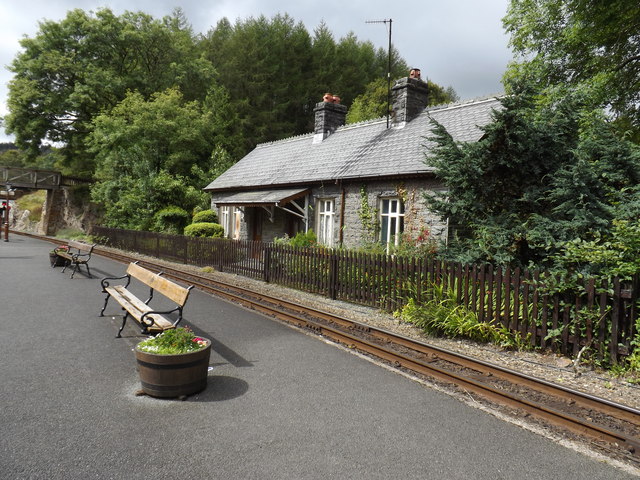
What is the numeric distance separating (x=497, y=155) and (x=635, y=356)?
14.3ft

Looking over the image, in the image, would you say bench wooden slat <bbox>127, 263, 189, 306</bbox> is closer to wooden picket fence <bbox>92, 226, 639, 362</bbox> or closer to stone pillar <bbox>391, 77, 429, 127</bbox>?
wooden picket fence <bbox>92, 226, 639, 362</bbox>

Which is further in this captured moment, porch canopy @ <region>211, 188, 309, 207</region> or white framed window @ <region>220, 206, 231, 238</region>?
white framed window @ <region>220, 206, 231, 238</region>

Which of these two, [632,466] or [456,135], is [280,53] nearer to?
[456,135]

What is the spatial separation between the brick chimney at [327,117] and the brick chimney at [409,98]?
4311mm

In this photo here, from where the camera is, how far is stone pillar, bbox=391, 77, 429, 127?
56.5 ft

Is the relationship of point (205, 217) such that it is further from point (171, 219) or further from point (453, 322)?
point (453, 322)

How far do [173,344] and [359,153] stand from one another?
43.7 ft

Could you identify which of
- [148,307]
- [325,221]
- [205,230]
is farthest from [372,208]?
[205,230]

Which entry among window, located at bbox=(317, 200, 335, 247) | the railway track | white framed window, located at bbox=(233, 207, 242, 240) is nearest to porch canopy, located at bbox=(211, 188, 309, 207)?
window, located at bbox=(317, 200, 335, 247)

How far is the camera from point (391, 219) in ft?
47.6

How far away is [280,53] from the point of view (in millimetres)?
39875

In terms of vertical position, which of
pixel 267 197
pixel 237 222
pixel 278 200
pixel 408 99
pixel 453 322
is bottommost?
pixel 453 322

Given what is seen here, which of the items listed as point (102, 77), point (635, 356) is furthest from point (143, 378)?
point (102, 77)

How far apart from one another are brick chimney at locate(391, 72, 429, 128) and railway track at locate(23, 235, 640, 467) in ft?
36.4
